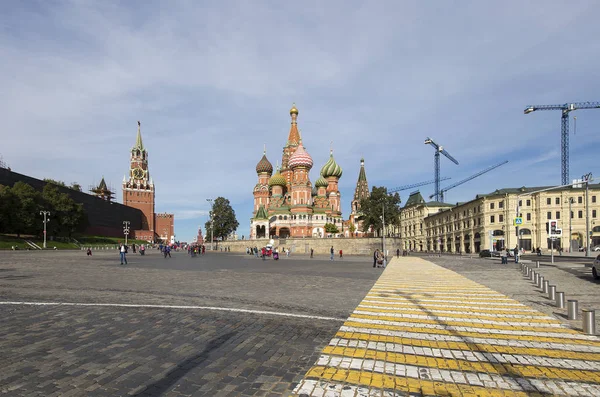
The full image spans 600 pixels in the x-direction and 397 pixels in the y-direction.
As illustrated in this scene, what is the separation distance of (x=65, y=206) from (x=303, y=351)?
7714 cm

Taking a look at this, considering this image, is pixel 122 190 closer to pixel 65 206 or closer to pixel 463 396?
pixel 65 206

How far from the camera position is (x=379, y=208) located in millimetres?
60906

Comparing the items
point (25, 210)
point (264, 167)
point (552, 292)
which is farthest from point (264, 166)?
point (552, 292)

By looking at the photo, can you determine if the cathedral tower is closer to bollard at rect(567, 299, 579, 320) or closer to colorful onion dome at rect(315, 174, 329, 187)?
colorful onion dome at rect(315, 174, 329, 187)

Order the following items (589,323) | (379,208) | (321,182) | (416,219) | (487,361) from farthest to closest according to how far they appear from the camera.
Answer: (416,219) → (321,182) → (379,208) → (589,323) → (487,361)

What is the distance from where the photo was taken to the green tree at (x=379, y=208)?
60.8 metres

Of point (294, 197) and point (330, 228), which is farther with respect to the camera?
point (294, 197)

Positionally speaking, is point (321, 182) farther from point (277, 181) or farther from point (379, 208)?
point (379, 208)

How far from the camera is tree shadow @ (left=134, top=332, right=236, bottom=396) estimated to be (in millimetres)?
4512

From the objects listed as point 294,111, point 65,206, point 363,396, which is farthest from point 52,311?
point 294,111

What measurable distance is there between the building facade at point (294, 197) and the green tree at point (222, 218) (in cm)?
600

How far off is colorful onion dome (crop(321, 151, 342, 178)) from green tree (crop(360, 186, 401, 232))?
25738 mm

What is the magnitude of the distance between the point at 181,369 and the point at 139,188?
446 feet

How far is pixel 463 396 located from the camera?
436cm
